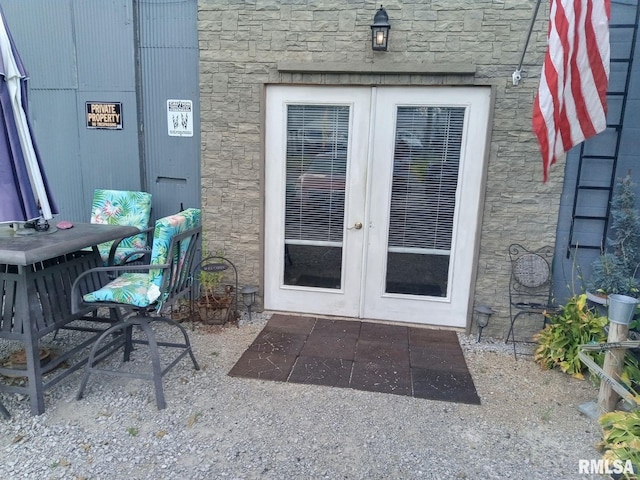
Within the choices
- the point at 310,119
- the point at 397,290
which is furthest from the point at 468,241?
the point at 310,119

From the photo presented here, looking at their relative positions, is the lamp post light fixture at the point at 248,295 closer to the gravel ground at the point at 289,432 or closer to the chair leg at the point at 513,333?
the gravel ground at the point at 289,432

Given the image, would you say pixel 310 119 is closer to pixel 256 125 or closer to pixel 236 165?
pixel 256 125

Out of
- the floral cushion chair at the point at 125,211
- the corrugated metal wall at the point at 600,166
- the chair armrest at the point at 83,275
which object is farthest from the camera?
the floral cushion chair at the point at 125,211

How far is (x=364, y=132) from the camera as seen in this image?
3.80m

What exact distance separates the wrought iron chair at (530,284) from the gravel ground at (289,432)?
2.08ft

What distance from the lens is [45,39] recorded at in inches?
166

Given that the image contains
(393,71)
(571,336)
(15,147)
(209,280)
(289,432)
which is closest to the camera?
(289,432)

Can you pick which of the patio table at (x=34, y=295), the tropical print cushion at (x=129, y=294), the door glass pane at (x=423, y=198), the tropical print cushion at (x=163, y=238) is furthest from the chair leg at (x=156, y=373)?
the door glass pane at (x=423, y=198)

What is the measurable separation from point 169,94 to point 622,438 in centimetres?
425

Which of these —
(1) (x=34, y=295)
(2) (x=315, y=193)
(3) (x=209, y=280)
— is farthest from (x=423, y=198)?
(1) (x=34, y=295)

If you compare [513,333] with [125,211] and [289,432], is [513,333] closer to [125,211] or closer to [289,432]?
[289,432]

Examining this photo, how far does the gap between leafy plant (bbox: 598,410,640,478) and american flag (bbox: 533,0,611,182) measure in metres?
1.62

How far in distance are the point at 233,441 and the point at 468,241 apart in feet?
8.24

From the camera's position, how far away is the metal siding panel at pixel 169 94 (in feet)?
13.0
